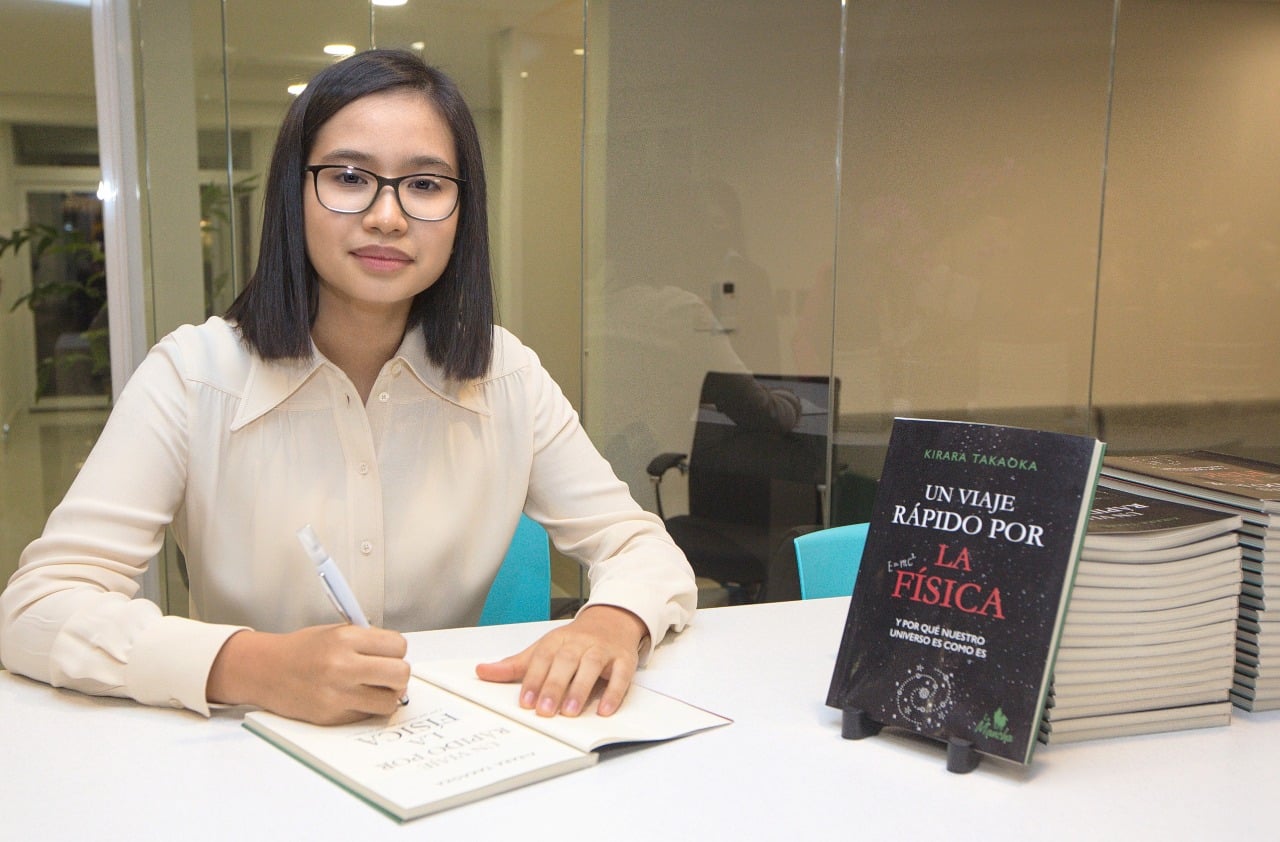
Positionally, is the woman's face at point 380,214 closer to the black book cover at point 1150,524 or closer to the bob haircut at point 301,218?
the bob haircut at point 301,218

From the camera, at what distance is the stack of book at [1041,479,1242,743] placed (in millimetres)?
1117

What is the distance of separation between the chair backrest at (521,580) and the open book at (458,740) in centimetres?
72

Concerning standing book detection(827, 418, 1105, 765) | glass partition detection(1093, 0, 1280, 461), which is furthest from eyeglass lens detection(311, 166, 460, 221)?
glass partition detection(1093, 0, 1280, 461)

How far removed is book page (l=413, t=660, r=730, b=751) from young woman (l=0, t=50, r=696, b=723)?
0.04 m

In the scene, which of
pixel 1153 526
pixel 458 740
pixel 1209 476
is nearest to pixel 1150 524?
pixel 1153 526

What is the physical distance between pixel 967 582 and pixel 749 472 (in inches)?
116

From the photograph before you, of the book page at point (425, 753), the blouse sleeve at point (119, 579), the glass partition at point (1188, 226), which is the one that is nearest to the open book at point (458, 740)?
the book page at point (425, 753)

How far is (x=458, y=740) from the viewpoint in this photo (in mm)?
Answer: 1076

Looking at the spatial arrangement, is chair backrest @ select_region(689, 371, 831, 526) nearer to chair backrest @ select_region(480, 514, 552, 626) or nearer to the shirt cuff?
chair backrest @ select_region(480, 514, 552, 626)

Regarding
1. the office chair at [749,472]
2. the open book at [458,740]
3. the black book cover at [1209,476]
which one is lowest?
the office chair at [749,472]

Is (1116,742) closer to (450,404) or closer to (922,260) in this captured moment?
(450,404)

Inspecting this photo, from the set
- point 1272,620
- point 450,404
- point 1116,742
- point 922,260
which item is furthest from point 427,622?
point 922,260

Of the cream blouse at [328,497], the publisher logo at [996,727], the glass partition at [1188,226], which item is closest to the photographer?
the publisher logo at [996,727]

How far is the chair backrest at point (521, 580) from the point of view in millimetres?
1968
